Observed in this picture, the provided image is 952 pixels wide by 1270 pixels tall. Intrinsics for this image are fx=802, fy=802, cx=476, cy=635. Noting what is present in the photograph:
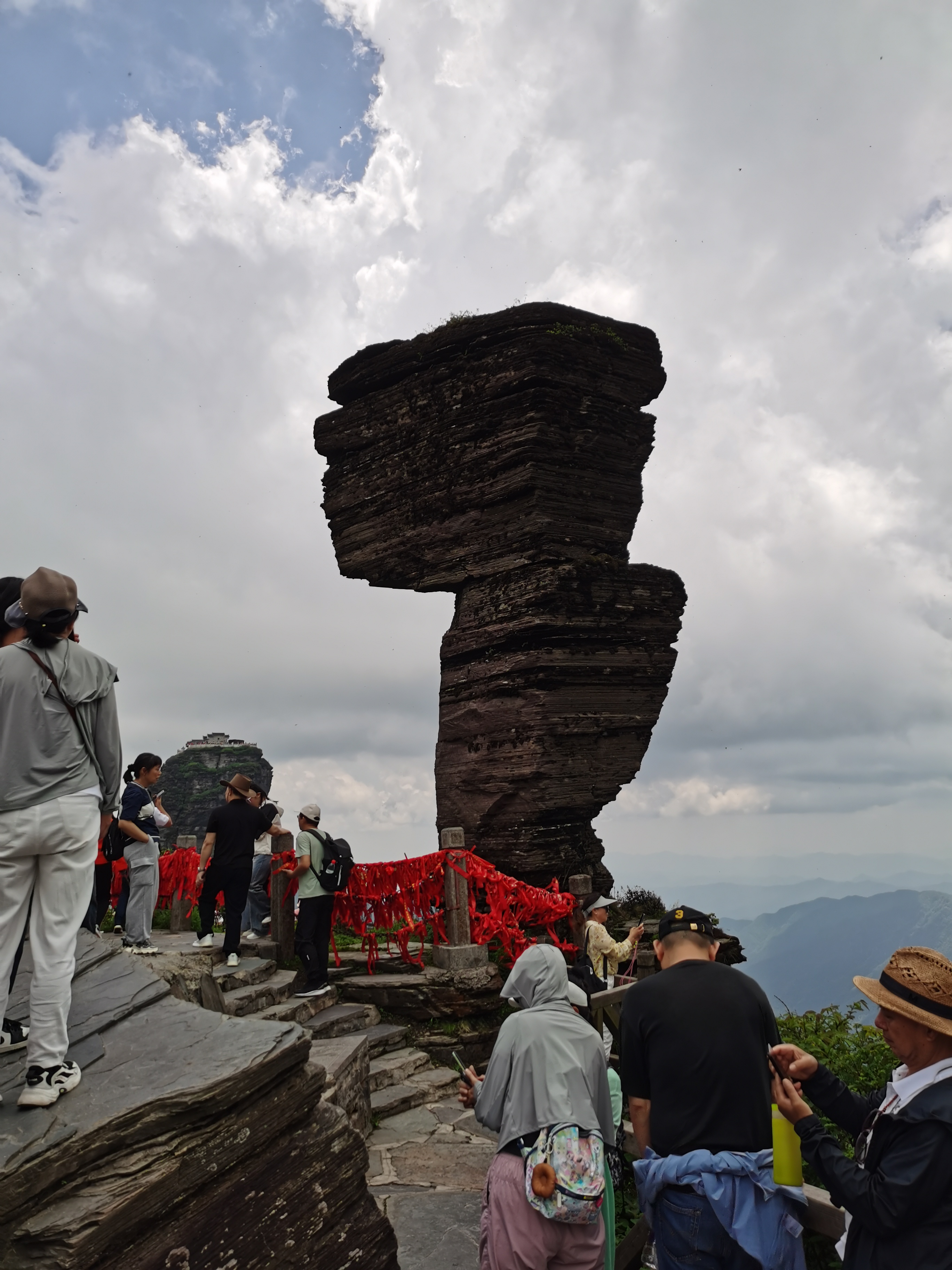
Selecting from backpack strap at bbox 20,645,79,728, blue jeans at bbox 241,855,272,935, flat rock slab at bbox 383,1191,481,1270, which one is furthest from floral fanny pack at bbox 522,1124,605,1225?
blue jeans at bbox 241,855,272,935

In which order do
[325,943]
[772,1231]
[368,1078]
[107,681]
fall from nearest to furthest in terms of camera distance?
[772,1231] → [107,681] → [368,1078] → [325,943]

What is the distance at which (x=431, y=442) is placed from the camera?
17.2 metres

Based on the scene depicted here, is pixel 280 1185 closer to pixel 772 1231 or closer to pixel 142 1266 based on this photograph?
pixel 142 1266

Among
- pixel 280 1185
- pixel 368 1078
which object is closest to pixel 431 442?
pixel 368 1078

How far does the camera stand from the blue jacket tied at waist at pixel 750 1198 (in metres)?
2.99

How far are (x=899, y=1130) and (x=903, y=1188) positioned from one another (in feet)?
0.51

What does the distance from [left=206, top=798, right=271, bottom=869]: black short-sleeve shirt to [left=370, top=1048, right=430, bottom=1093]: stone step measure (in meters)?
2.57

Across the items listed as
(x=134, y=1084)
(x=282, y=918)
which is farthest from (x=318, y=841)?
(x=134, y=1084)

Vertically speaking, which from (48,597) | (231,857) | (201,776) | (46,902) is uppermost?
(201,776)

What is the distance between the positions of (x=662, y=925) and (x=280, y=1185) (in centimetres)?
226

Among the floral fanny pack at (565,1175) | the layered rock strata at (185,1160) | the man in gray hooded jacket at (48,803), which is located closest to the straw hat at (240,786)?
the layered rock strata at (185,1160)

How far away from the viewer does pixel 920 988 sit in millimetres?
2535

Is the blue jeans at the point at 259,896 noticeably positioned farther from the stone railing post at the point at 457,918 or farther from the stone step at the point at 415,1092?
the stone step at the point at 415,1092

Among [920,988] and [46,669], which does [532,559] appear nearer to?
[46,669]
